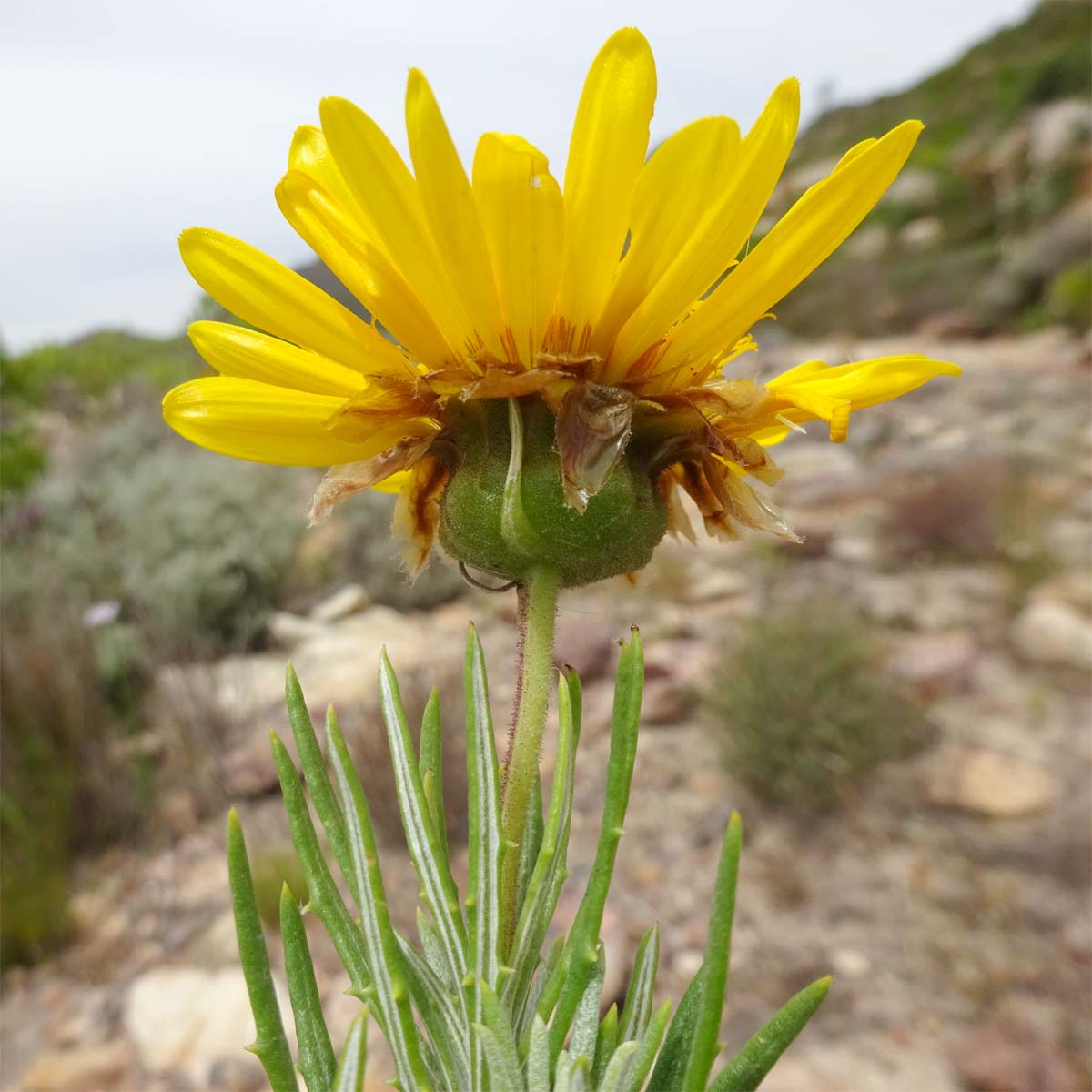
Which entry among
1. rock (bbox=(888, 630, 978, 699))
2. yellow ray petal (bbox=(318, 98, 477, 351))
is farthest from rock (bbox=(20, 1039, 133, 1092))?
rock (bbox=(888, 630, 978, 699))

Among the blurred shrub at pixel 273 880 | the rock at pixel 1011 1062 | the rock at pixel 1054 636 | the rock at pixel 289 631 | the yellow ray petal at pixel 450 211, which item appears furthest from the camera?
the rock at pixel 289 631

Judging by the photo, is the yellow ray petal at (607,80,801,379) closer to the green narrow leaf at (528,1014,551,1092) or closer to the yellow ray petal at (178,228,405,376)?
the yellow ray petal at (178,228,405,376)

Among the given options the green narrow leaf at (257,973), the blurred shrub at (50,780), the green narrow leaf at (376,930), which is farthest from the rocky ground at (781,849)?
the green narrow leaf at (257,973)

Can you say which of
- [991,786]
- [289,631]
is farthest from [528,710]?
[289,631]

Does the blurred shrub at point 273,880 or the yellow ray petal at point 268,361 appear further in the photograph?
the blurred shrub at point 273,880

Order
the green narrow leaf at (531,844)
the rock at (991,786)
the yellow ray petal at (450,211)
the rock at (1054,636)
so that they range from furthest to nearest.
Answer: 1. the rock at (1054,636)
2. the rock at (991,786)
3. the green narrow leaf at (531,844)
4. the yellow ray petal at (450,211)

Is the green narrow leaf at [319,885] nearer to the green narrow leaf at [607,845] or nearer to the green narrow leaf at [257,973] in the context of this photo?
the green narrow leaf at [257,973]

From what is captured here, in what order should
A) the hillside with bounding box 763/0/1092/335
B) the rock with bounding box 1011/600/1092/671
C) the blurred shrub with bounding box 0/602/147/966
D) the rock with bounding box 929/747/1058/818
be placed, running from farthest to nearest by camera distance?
the hillside with bounding box 763/0/1092/335
the rock with bounding box 1011/600/1092/671
the rock with bounding box 929/747/1058/818
the blurred shrub with bounding box 0/602/147/966

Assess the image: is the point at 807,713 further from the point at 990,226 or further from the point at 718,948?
the point at 990,226
